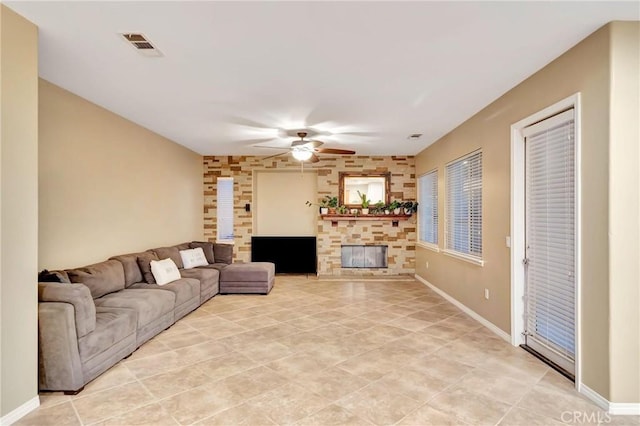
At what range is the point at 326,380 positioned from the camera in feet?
8.62

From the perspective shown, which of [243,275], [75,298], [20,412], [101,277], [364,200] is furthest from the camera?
[364,200]

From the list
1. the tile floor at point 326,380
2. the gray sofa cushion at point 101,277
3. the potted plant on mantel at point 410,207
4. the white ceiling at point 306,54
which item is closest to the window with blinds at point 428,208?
the potted plant on mantel at point 410,207

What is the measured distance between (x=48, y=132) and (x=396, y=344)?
425cm

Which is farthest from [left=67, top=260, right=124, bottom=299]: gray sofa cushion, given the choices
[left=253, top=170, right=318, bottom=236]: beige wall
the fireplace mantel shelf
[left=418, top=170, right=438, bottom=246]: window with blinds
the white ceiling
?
[left=418, top=170, right=438, bottom=246]: window with blinds

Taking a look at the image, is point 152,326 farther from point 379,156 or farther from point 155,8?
point 379,156

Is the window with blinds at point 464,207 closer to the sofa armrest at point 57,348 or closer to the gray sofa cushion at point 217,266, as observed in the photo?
the gray sofa cushion at point 217,266

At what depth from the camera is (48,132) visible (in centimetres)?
327

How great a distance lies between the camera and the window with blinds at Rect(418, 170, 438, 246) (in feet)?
20.1

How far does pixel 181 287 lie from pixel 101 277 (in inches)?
37.4

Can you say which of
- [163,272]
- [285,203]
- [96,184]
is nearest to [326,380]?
[163,272]

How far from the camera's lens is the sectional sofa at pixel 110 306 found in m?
2.41

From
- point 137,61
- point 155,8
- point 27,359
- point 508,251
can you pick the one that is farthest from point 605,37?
point 27,359

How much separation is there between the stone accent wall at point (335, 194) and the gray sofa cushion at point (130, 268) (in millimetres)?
2974

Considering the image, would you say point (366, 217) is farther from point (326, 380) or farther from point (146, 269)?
point (326, 380)
